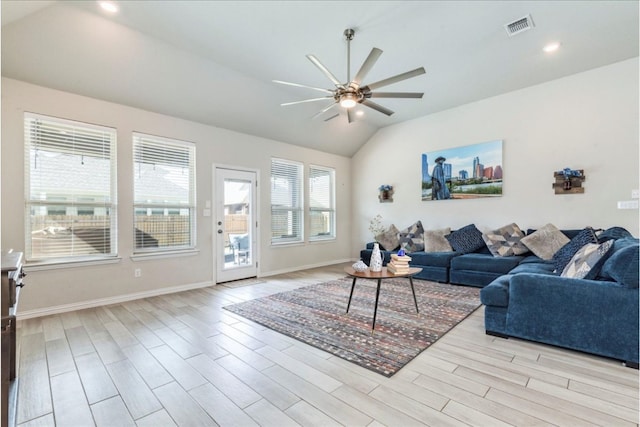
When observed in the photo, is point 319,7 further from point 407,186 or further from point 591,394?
point 407,186

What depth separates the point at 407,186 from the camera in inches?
258

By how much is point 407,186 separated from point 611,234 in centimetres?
349

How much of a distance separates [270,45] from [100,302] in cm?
402

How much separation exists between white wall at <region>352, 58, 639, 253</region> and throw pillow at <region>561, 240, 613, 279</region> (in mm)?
2262

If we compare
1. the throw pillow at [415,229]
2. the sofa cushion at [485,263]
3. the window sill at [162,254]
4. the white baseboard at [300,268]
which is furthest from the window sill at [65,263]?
the sofa cushion at [485,263]

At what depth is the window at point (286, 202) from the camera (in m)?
6.07

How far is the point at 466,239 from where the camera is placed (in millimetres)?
5324

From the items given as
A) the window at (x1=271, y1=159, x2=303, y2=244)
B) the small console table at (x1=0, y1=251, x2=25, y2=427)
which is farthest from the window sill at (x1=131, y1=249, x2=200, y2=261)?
the small console table at (x1=0, y1=251, x2=25, y2=427)

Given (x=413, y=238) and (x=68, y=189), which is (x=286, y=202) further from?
(x=68, y=189)

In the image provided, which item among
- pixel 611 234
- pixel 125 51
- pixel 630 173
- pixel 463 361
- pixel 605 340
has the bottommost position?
pixel 463 361

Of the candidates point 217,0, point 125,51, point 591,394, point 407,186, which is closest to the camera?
point 591,394

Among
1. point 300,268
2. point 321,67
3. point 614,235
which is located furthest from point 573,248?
point 300,268

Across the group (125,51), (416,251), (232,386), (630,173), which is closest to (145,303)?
(232,386)

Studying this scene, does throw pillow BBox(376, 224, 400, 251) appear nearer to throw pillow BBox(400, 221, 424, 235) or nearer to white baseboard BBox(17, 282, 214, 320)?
throw pillow BBox(400, 221, 424, 235)
